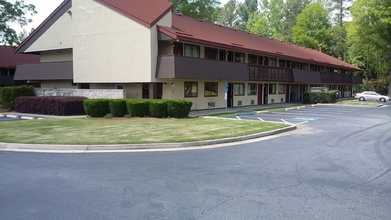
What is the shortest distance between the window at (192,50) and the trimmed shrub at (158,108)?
657 centimetres

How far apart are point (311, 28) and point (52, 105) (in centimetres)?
5476

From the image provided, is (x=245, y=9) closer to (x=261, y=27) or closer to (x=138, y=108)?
(x=261, y=27)

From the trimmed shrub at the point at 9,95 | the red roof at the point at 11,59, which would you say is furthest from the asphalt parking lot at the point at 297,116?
the red roof at the point at 11,59

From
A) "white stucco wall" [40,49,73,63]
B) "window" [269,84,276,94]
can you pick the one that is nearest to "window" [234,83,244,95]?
"window" [269,84,276,94]

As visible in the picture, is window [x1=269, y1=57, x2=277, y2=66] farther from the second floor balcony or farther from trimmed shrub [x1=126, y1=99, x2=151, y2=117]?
trimmed shrub [x1=126, y1=99, x2=151, y2=117]

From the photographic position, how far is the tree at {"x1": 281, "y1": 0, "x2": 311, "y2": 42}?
243 feet

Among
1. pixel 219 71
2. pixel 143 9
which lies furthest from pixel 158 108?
pixel 143 9

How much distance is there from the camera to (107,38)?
81.3ft

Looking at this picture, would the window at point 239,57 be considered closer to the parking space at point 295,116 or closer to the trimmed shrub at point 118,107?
the parking space at point 295,116

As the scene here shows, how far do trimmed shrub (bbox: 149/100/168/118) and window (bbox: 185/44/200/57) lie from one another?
657cm

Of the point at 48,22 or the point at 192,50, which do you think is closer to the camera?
the point at 192,50

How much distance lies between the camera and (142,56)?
2267 cm

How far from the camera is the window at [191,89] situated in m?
25.1

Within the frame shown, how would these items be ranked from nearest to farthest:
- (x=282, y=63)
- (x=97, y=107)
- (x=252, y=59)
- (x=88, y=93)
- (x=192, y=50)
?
1. (x=97, y=107)
2. (x=88, y=93)
3. (x=192, y=50)
4. (x=252, y=59)
5. (x=282, y=63)
